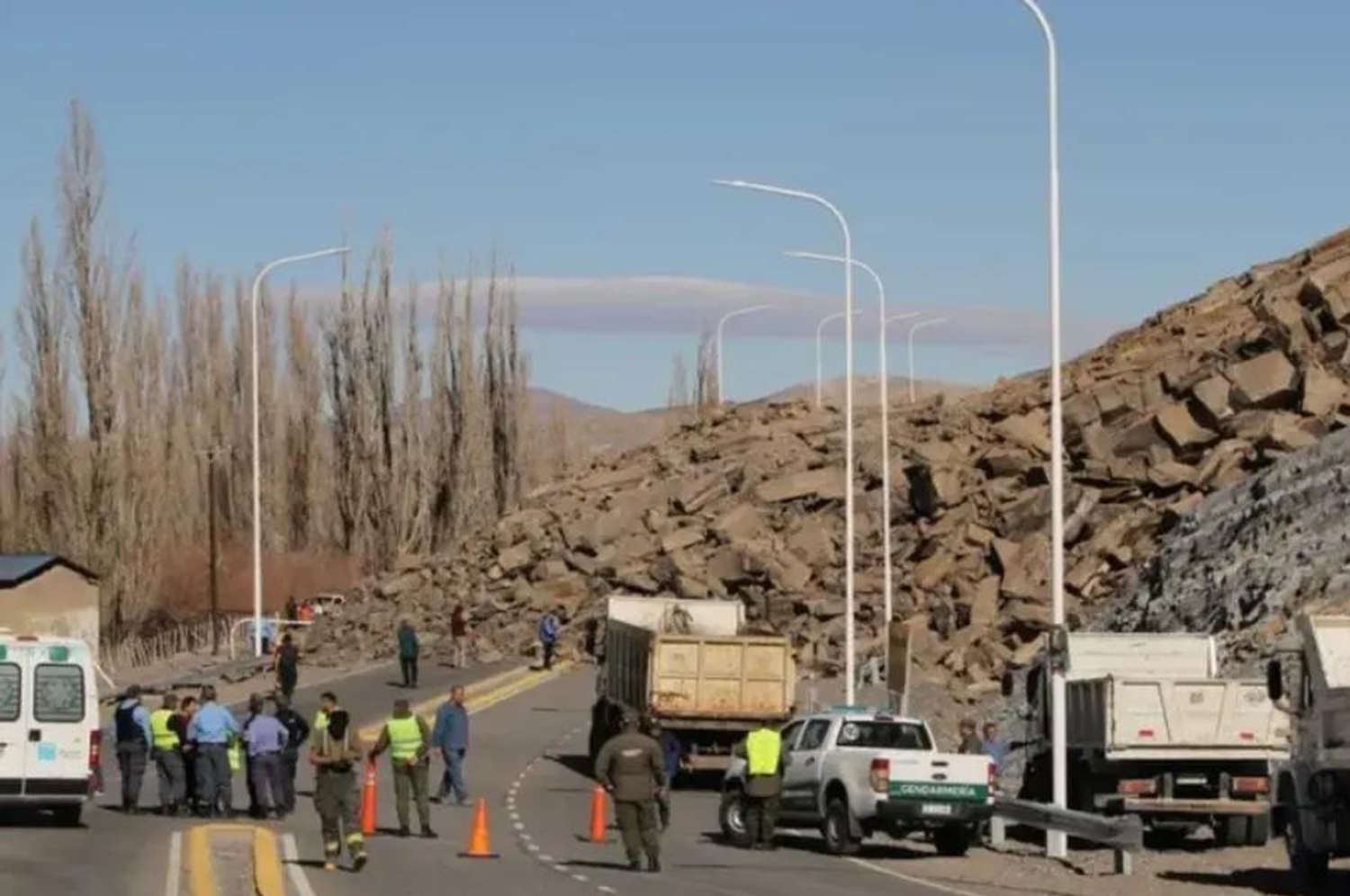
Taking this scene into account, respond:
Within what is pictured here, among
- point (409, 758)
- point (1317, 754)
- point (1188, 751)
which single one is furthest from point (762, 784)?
point (1317, 754)

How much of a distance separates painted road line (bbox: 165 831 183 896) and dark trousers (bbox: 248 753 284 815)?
2298 millimetres

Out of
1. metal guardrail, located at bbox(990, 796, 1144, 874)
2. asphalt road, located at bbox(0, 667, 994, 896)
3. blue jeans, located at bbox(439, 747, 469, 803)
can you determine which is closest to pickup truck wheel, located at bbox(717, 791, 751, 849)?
asphalt road, located at bbox(0, 667, 994, 896)

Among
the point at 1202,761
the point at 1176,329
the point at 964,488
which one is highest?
the point at 1176,329

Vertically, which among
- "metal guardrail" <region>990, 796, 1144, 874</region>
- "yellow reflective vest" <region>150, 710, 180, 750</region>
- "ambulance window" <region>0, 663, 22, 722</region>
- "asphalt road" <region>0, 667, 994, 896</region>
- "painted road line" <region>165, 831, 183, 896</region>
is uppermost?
"ambulance window" <region>0, 663, 22, 722</region>

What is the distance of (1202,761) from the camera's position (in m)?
31.8

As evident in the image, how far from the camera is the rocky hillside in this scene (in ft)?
220

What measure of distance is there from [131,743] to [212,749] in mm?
1513

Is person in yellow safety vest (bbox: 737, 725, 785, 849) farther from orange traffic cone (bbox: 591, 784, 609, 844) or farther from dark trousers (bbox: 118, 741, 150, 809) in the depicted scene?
dark trousers (bbox: 118, 741, 150, 809)

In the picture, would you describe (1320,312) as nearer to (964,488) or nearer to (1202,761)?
(964,488)

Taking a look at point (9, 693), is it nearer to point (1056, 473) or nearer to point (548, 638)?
point (1056, 473)

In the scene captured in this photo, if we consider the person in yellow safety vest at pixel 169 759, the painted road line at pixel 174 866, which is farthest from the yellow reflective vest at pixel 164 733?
the painted road line at pixel 174 866

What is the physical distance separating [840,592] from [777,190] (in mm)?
→ 36371

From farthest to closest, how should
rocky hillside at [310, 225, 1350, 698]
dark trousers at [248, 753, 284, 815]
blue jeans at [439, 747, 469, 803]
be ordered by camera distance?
rocky hillside at [310, 225, 1350, 698] → blue jeans at [439, 747, 469, 803] → dark trousers at [248, 753, 284, 815]

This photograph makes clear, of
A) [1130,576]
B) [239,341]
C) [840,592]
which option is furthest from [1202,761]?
[239,341]
